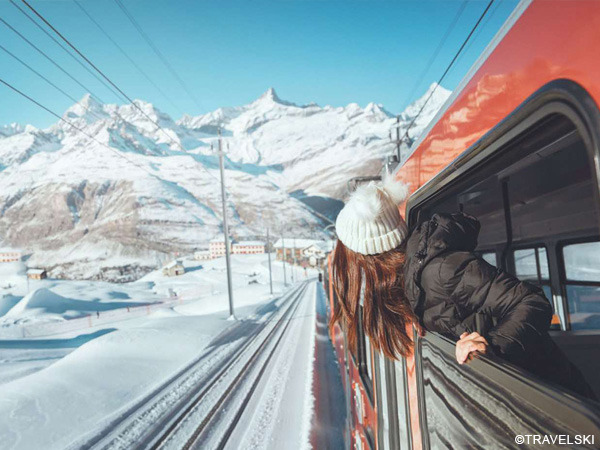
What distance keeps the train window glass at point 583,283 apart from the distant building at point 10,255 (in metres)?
139

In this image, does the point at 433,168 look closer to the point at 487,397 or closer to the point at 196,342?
the point at 487,397

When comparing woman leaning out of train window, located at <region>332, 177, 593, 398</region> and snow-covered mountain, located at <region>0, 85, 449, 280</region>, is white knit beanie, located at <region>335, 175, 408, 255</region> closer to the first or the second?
woman leaning out of train window, located at <region>332, 177, 593, 398</region>

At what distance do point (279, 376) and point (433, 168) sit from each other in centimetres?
732

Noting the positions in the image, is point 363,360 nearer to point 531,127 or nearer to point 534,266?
point 534,266

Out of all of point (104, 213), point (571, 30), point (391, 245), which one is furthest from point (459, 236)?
point (104, 213)

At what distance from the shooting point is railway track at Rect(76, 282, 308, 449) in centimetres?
524

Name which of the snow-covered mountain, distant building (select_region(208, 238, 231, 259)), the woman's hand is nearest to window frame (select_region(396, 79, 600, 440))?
the woman's hand

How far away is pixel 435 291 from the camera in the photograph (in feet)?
4.30

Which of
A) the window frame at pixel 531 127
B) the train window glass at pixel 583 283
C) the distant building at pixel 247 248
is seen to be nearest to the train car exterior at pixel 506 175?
the window frame at pixel 531 127

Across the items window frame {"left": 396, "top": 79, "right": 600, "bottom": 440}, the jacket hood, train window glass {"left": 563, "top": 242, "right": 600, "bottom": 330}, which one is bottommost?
train window glass {"left": 563, "top": 242, "right": 600, "bottom": 330}

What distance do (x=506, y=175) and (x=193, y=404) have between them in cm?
644

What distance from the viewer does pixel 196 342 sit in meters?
11.8

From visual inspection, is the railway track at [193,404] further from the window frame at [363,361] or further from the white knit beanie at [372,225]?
the white knit beanie at [372,225]

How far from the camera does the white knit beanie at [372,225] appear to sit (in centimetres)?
169
